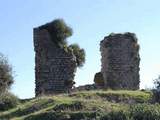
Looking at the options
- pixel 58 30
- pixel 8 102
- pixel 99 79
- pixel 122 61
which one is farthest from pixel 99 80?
pixel 8 102

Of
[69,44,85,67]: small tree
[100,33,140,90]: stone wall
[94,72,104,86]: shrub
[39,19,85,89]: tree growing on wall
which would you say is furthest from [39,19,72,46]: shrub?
[94,72,104,86]: shrub

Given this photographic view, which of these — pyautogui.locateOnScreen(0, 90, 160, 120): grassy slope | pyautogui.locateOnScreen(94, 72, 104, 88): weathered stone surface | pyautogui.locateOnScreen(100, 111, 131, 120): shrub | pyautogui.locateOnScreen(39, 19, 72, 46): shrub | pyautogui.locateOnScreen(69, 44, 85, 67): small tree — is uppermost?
pyautogui.locateOnScreen(39, 19, 72, 46): shrub

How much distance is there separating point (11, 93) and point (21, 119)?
9566mm

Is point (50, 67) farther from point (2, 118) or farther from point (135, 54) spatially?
point (2, 118)

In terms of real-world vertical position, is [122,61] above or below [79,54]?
below

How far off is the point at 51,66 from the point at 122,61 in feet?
Result: 15.2

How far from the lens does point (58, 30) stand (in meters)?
46.4

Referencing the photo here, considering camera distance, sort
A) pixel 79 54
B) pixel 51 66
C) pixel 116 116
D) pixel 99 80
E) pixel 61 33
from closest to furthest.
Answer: pixel 116 116 < pixel 51 66 < pixel 61 33 < pixel 99 80 < pixel 79 54

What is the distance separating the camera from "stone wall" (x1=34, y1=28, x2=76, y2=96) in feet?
149

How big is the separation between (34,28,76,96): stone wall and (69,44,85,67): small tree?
2494mm

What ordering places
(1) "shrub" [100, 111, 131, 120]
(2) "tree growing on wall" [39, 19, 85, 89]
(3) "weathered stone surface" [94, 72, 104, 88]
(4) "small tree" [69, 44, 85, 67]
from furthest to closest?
(4) "small tree" [69, 44, 85, 67], (3) "weathered stone surface" [94, 72, 104, 88], (2) "tree growing on wall" [39, 19, 85, 89], (1) "shrub" [100, 111, 131, 120]

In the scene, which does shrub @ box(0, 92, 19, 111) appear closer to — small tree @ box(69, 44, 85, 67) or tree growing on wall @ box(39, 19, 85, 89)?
tree growing on wall @ box(39, 19, 85, 89)

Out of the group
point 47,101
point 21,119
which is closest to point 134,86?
point 47,101

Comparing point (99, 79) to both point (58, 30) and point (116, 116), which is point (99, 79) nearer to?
point (58, 30)
